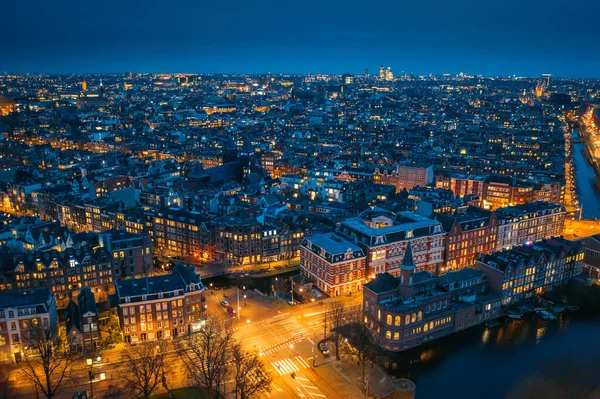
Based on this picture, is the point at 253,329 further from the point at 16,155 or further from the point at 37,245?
the point at 16,155

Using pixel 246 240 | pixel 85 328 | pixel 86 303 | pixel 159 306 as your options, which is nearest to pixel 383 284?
pixel 159 306

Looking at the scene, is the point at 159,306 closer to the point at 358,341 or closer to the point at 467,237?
the point at 358,341

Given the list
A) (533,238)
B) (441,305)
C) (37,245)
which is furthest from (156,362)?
(533,238)

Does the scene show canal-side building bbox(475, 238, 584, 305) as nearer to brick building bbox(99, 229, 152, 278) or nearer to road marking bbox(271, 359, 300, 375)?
road marking bbox(271, 359, 300, 375)

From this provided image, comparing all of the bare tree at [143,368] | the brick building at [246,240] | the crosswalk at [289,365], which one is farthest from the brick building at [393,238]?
the bare tree at [143,368]

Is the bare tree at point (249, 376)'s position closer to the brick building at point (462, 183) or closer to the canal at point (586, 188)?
the brick building at point (462, 183)

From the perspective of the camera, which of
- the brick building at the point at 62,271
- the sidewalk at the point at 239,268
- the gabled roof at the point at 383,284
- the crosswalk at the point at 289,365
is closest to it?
the crosswalk at the point at 289,365
